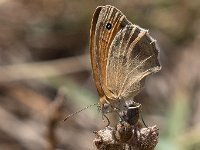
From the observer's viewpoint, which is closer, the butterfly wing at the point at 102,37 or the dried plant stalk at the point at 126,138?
the dried plant stalk at the point at 126,138

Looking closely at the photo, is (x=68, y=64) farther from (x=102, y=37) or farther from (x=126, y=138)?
(x=126, y=138)

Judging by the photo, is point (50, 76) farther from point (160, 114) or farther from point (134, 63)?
point (134, 63)

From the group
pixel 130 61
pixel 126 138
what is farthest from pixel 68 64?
pixel 126 138

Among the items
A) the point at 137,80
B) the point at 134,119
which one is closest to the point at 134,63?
the point at 137,80

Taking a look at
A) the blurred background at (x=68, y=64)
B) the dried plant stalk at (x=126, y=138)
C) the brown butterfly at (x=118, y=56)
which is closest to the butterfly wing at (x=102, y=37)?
the brown butterfly at (x=118, y=56)

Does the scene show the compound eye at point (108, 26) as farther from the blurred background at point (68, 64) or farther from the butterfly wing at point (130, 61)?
the blurred background at point (68, 64)

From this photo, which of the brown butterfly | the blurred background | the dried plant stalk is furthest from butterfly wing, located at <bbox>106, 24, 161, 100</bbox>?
the blurred background
